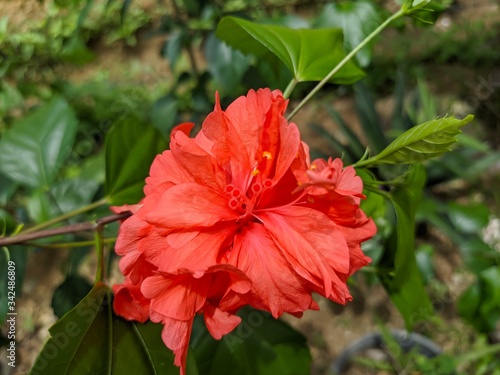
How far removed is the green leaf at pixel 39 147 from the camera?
2.70 feet

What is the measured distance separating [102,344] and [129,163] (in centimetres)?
26

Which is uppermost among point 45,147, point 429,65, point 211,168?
point 211,168

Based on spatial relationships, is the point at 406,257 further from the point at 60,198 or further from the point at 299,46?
the point at 60,198

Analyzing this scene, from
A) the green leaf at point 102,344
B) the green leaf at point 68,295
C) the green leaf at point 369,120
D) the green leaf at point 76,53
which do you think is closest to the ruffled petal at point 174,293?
the green leaf at point 102,344

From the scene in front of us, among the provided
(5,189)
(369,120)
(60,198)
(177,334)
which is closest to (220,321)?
(177,334)

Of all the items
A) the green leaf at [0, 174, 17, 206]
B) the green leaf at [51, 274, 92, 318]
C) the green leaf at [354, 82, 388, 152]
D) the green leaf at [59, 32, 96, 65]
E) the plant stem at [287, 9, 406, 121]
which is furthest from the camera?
the green leaf at [354, 82, 388, 152]

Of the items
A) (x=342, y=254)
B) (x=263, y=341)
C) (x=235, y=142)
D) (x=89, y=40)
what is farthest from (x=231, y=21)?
(x=89, y=40)

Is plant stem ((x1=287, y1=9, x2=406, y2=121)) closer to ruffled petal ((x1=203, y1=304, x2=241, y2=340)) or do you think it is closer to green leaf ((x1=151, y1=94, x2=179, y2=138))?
ruffled petal ((x1=203, y1=304, x2=241, y2=340))

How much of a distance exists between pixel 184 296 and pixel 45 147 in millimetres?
524

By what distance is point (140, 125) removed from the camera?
702 mm

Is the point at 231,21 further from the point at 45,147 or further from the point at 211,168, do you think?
the point at 45,147

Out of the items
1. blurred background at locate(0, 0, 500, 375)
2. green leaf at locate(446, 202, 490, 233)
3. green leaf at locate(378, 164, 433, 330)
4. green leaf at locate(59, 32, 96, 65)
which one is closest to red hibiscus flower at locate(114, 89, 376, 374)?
green leaf at locate(378, 164, 433, 330)

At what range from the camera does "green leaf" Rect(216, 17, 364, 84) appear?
1.80 feet

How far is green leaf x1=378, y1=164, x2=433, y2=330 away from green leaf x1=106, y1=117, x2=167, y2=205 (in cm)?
34
